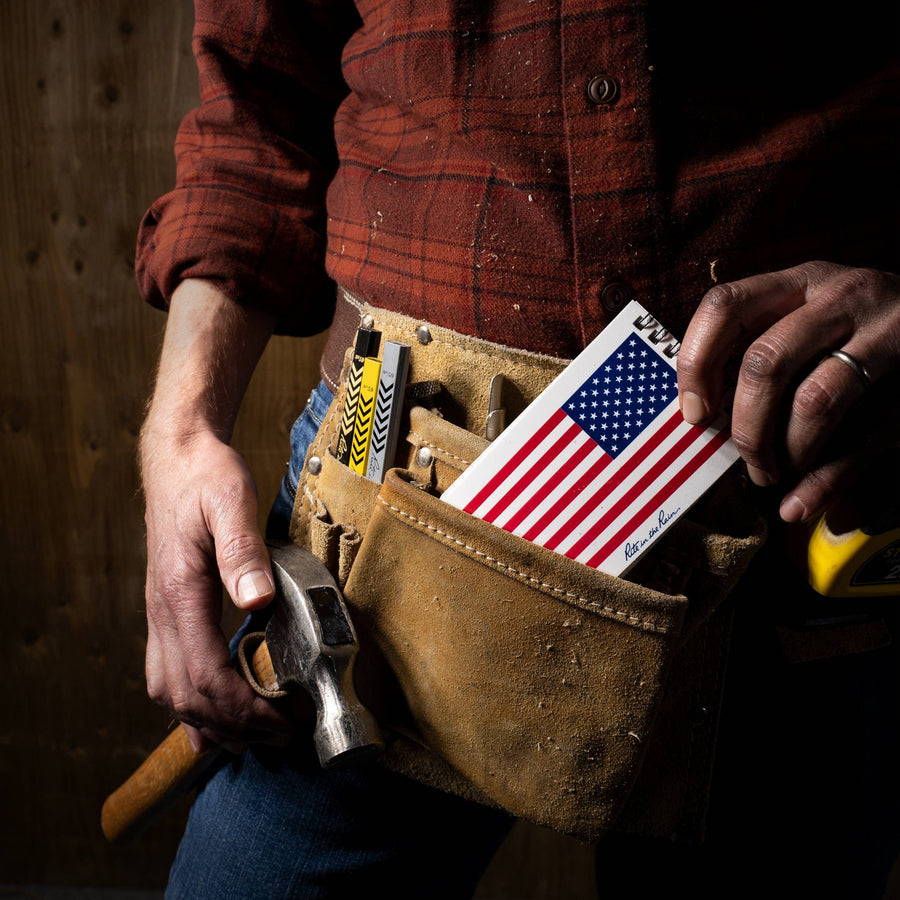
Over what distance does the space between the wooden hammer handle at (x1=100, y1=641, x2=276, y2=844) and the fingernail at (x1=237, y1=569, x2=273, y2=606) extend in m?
0.29

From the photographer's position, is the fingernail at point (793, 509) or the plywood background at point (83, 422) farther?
the plywood background at point (83, 422)

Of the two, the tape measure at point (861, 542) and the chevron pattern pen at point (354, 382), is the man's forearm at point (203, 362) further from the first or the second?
the tape measure at point (861, 542)

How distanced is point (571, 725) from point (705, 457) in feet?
0.82

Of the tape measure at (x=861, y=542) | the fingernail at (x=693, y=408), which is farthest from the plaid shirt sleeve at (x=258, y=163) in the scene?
the tape measure at (x=861, y=542)

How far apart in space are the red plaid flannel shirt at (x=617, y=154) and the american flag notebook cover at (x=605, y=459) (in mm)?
54

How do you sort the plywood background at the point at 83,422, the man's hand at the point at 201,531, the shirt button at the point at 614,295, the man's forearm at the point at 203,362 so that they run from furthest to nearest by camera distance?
1. the plywood background at the point at 83,422
2. the man's forearm at the point at 203,362
3. the man's hand at the point at 201,531
4. the shirt button at the point at 614,295

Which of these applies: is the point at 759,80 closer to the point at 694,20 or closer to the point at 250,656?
the point at 694,20

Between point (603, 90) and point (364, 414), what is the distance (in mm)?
350

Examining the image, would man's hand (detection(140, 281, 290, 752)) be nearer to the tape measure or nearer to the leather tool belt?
the leather tool belt

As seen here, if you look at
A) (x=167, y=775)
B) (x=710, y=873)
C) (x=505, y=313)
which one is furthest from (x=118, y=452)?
(x=710, y=873)

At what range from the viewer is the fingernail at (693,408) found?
1.93 feet

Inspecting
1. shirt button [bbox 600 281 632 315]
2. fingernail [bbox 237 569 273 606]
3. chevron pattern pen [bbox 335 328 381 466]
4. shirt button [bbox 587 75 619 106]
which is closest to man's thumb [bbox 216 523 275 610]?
fingernail [bbox 237 569 273 606]

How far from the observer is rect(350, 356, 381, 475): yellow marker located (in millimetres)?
716

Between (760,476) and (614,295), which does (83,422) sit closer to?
(614,295)
